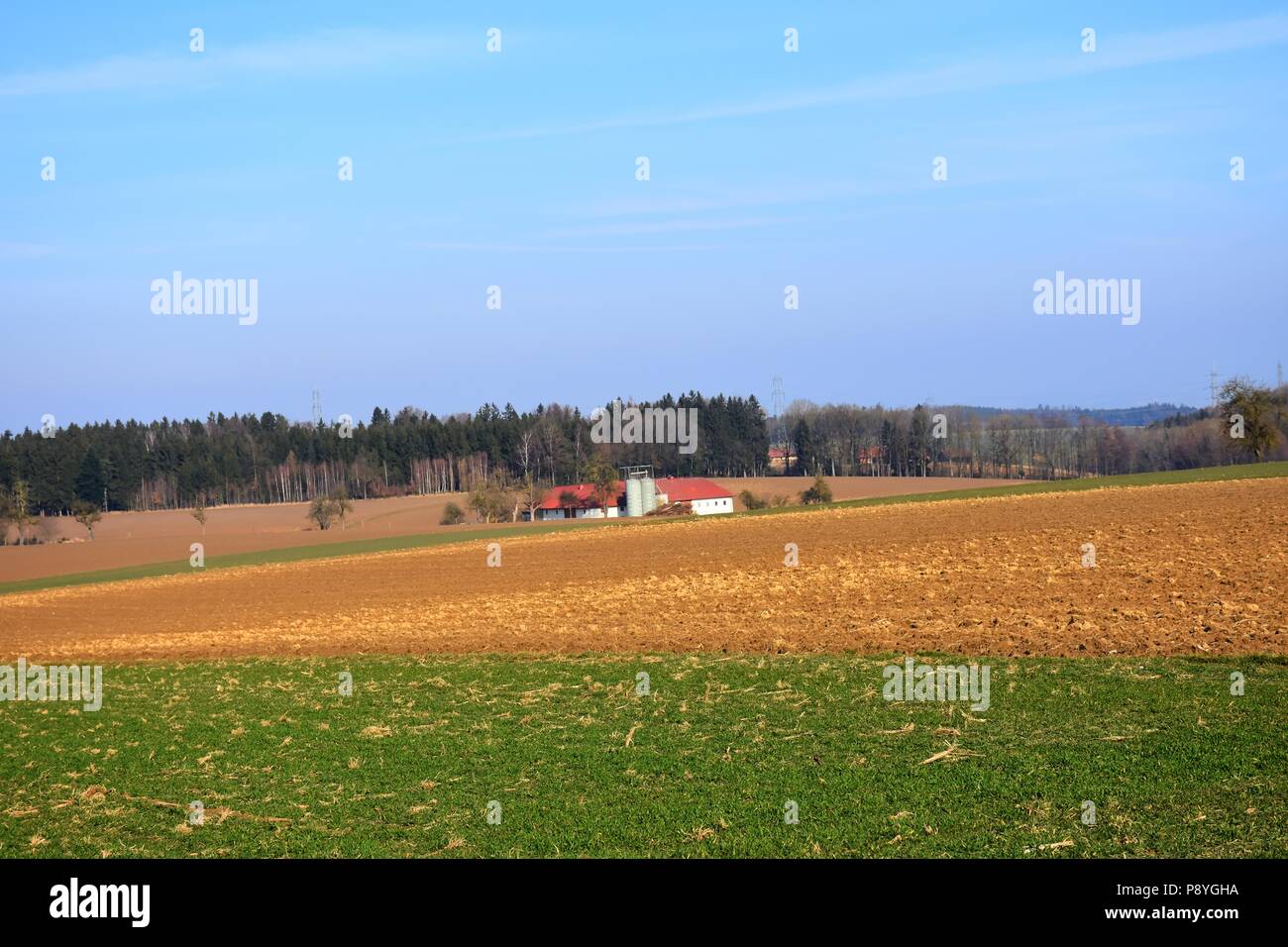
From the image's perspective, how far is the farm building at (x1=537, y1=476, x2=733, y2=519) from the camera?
106 metres

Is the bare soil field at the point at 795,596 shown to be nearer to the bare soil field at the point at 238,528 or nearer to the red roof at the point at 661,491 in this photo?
the bare soil field at the point at 238,528

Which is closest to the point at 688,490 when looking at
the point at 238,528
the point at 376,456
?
the point at 238,528

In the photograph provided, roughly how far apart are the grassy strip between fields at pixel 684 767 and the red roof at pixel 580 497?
291ft

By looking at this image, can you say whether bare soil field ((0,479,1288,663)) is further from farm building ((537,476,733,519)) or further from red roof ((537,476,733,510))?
red roof ((537,476,733,510))

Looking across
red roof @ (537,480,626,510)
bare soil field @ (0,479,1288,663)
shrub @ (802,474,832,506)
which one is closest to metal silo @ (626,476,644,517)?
red roof @ (537,480,626,510)

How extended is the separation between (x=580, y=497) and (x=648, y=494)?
8.59 meters

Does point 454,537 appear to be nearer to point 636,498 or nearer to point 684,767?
point 636,498

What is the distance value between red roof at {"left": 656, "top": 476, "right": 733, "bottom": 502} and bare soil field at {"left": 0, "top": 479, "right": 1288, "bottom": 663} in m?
47.8

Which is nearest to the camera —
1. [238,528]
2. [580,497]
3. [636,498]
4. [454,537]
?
[454,537]

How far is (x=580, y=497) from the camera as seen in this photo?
11225 cm

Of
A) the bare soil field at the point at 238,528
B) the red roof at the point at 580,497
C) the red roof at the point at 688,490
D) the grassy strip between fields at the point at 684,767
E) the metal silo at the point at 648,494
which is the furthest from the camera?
the red roof at the point at 580,497

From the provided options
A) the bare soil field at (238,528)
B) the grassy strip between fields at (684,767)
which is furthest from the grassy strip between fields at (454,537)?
the grassy strip between fields at (684,767)

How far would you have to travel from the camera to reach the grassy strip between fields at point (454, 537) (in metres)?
69.2

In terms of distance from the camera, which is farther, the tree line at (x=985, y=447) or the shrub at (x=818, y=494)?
the tree line at (x=985, y=447)
